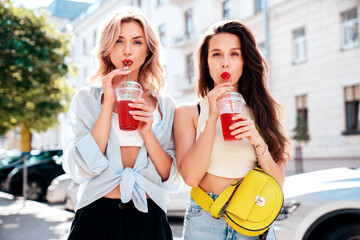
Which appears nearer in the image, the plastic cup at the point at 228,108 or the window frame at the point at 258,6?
the plastic cup at the point at 228,108

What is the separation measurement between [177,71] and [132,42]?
20954 millimetres

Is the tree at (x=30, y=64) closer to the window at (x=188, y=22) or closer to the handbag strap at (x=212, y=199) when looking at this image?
the handbag strap at (x=212, y=199)

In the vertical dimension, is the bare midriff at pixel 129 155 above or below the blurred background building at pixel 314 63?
below

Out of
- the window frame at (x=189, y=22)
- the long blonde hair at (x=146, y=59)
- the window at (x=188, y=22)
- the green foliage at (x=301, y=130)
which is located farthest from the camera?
the window at (x=188, y=22)

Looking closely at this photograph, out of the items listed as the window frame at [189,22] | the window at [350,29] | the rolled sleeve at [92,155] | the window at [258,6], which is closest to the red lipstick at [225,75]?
the rolled sleeve at [92,155]

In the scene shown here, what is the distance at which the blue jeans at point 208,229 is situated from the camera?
1.91 meters

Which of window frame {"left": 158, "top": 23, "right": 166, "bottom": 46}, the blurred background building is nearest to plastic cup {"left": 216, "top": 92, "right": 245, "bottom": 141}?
the blurred background building

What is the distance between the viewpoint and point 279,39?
54.5 feet

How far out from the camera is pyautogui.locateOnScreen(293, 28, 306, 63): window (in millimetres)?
15734

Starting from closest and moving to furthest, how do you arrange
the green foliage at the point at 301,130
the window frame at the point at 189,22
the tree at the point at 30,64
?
1. the tree at the point at 30,64
2. the green foliage at the point at 301,130
3. the window frame at the point at 189,22

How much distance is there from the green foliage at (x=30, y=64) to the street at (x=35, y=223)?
10.5ft

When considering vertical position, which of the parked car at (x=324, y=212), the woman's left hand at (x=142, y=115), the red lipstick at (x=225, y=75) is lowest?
the parked car at (x=324, y=212)

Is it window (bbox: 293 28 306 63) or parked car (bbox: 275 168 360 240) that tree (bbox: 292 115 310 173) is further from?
parked car (bbox: 275 168 360 240)

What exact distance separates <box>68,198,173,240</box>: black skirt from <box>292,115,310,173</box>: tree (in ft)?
42.8
